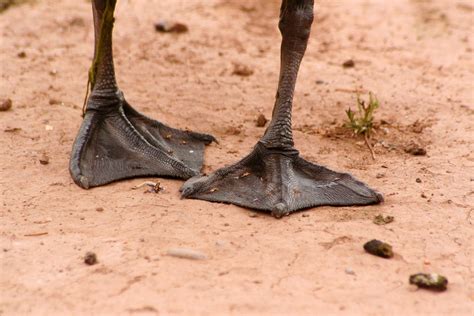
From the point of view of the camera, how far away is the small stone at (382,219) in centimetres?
348

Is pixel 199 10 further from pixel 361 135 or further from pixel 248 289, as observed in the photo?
pixel 248 289

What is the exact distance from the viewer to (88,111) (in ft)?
14.0

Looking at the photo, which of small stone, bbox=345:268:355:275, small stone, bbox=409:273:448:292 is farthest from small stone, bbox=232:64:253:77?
small stone, bbox=409:273:448:292

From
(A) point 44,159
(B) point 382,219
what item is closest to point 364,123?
(B) point 382,219

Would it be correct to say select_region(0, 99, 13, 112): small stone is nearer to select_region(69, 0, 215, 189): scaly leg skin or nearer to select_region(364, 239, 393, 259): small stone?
select_region(69, 0, 215, 189): scaly leg skin

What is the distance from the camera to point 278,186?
370 centimetres

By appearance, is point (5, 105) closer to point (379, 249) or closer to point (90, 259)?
point (90, 259)

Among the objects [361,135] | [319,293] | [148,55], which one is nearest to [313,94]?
[361,135]

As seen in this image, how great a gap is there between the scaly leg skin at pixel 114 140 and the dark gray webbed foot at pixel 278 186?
0.82 ft

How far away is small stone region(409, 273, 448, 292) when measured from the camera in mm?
2908

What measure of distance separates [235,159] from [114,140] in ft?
2.33

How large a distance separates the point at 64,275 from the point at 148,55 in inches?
134

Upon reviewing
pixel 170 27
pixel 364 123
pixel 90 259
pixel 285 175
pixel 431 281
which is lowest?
pixel 90 259

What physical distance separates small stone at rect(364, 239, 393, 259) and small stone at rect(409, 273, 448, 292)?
209mm
